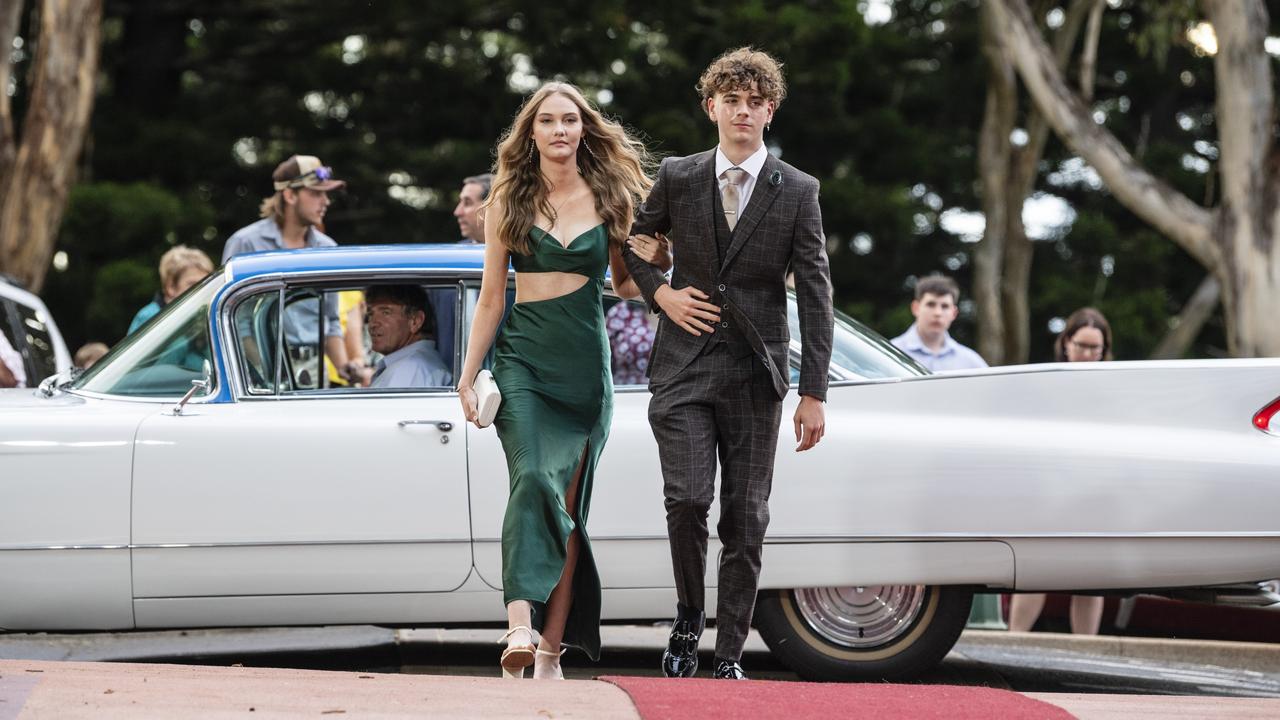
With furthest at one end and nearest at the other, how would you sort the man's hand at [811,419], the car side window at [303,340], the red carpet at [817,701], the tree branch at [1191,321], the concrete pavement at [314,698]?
the tree branch at [1191,321], the car side window at [303,340], the man's hand at [811,419], the red carpet at [817,701], the concrete pavement at [314,698]

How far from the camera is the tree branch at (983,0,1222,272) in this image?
13039 millimetres

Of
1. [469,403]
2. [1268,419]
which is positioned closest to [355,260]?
[469,403]

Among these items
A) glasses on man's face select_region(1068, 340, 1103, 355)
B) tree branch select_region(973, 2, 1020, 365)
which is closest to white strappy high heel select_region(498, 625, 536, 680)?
glasses on man's face select_region(1068, 340, 1103, 355)

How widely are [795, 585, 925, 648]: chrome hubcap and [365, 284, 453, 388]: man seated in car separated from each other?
5.04 ft

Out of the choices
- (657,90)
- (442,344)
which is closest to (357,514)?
(442,344)

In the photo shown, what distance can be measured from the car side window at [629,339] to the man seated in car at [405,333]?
661 millimetres

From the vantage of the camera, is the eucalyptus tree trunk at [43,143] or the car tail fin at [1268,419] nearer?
the car tail fin at [1268,419]

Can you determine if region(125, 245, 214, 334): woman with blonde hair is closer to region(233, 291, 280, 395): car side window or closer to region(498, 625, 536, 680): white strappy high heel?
region(233, 291, 280, 395): car side window

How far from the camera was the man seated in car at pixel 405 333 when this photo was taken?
20.4 feet

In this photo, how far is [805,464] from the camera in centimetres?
588

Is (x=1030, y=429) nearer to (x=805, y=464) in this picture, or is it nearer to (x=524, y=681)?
(x=805, y=464)

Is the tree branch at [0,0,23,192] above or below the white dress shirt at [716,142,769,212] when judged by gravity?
above

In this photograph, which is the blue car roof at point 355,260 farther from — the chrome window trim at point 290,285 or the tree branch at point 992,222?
the tree branch at point 992,222

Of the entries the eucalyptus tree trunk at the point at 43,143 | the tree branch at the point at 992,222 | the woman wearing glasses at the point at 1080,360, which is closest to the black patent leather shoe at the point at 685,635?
the woman wearing glasses at the point at 1080,360
